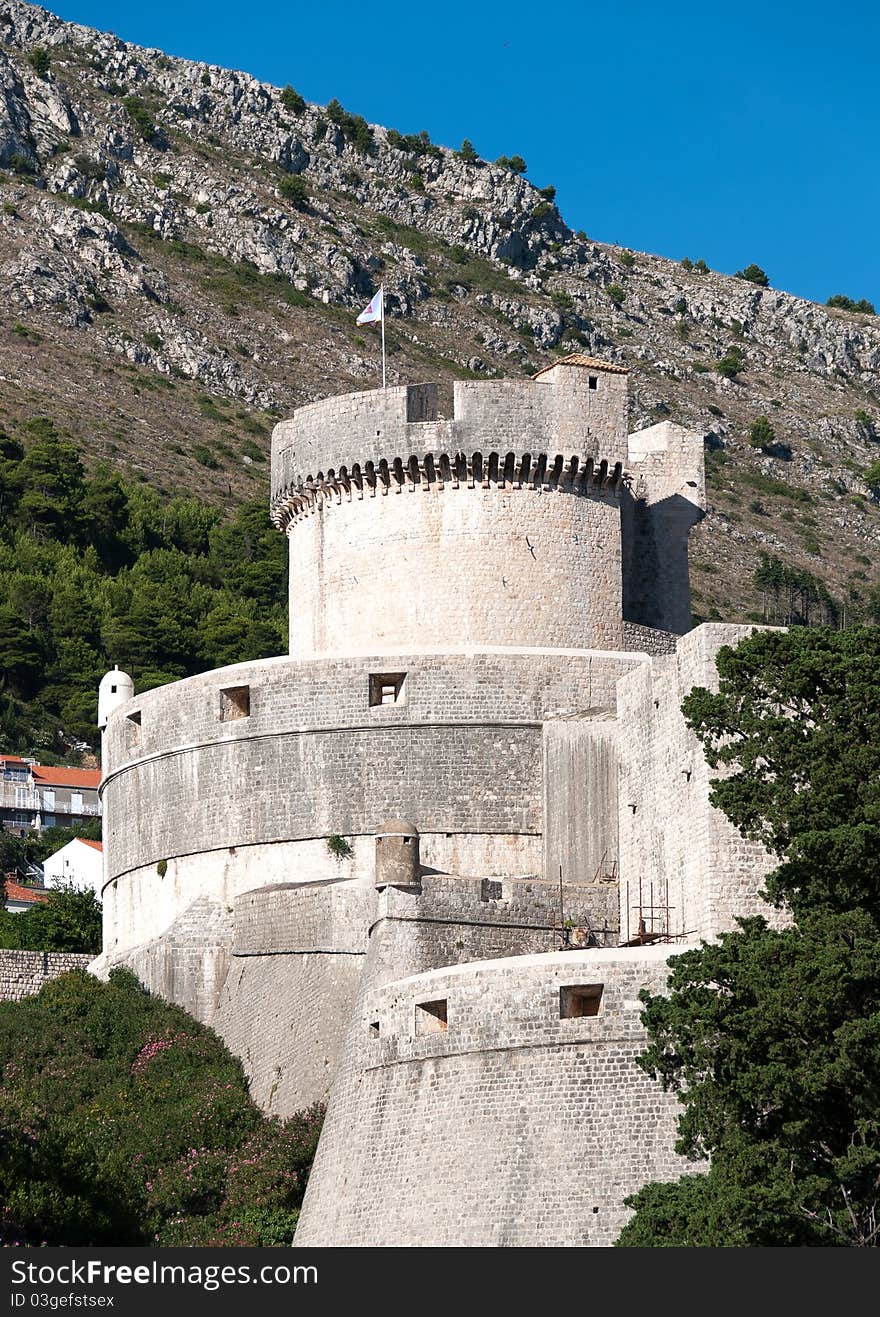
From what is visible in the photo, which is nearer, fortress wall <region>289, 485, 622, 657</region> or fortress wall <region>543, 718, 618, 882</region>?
fortress wall <region>543, 718, 618, 882</region>

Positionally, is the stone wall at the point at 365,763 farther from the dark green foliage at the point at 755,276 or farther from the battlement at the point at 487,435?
the dark green foliage at the point at 755,276

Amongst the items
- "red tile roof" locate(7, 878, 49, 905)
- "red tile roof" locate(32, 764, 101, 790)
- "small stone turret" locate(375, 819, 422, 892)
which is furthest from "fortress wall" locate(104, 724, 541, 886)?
"red tile roof" locate(32, 764, 101, 790)

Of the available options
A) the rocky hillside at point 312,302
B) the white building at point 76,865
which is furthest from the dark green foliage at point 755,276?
the white building at point 76,865

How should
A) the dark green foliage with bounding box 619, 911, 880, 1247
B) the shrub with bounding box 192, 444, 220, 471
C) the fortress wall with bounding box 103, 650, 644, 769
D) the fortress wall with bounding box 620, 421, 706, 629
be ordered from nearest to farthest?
the dark green foliage with bounding box 619, 911, 880, 1247 < the fortress wall with bounding box 103, 650, 644, 769 < the fortress wall with bounding box 620, 421, 706, 629 < the shrub with bounding box 192, 444, 220, 471

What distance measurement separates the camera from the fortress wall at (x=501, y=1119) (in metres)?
28.2

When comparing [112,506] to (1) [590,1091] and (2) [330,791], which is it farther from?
(1) [590,1091]

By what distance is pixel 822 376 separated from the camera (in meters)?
132

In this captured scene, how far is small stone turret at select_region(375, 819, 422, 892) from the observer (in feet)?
114

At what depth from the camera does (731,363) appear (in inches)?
5010

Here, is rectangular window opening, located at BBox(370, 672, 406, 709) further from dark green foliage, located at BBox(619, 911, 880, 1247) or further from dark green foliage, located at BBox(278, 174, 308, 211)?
dark green foliage, located at BBox(278, 174, 308, 211)

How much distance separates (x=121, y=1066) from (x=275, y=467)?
12.7 meters

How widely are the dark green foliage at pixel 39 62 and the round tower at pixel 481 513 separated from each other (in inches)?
3804

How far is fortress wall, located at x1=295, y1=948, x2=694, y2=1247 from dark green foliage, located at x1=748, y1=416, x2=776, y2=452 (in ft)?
298

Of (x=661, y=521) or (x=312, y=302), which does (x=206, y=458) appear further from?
(x=661, y=521)
